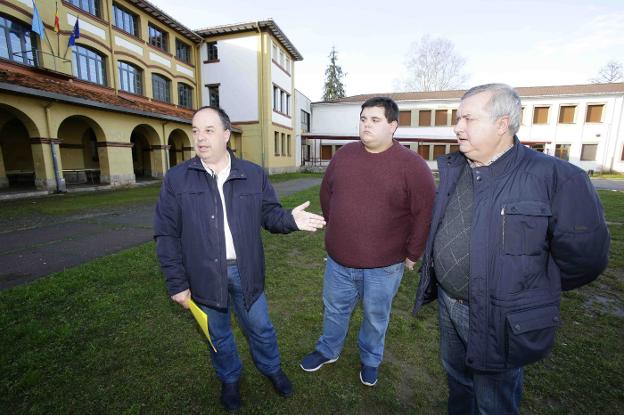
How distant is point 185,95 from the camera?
76.2 ft

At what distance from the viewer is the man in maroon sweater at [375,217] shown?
2260mm

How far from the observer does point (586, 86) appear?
29.3m

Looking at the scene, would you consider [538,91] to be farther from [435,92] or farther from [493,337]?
[493,337]

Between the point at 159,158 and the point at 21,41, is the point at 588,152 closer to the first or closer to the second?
the point at 159,158

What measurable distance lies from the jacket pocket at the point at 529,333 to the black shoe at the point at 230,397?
6.04 feet

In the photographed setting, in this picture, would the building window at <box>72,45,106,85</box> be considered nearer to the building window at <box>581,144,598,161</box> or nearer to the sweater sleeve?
the sweater sleeve

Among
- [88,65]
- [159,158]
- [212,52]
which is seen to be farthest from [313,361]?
[212,52]

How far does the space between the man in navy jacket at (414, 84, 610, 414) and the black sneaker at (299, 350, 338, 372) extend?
1262 mm

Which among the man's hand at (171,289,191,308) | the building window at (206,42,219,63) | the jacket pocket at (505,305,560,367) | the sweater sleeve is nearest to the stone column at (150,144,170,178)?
the building window at (206,42,219,63)

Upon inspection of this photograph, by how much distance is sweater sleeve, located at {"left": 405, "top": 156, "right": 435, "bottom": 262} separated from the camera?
7.38 feet

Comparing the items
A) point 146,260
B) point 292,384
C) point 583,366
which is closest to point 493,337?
point 292,384

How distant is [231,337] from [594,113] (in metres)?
38.1

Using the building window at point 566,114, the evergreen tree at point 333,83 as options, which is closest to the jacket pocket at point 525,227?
the building window at point 566,114

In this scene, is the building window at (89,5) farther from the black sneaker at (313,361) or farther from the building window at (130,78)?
the black sneaker at (313,361)
